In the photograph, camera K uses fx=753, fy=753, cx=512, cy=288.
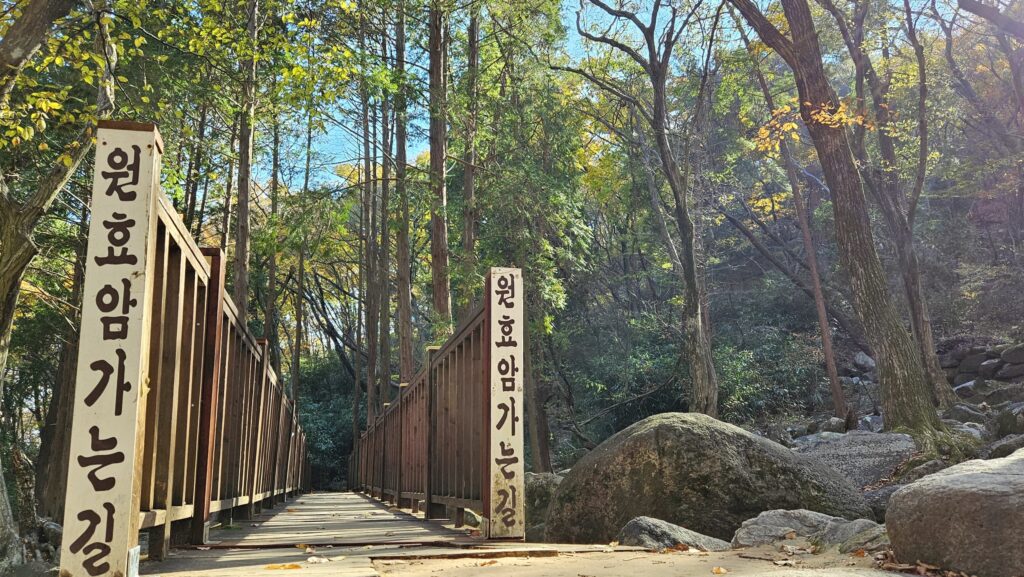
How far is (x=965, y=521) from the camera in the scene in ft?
10.6

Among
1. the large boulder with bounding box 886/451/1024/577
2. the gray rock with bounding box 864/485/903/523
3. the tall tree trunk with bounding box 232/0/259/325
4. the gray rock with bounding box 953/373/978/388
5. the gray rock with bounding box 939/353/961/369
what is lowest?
the gray rock with bounding box 864/485/903/523

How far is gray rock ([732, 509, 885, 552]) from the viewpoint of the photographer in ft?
14.3

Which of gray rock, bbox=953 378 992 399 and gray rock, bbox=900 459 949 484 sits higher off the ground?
gray rock, bbox=953 378 992 399

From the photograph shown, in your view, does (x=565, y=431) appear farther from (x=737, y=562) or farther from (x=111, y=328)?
(x=111, y=328)

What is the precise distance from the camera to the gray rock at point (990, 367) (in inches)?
933

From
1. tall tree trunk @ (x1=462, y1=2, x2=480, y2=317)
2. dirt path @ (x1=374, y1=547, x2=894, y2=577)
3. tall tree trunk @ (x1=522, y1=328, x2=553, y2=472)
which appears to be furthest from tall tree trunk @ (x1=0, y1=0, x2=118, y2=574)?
tall tree trunk @ (x1=522, y1=328, x2=553, y2=472)

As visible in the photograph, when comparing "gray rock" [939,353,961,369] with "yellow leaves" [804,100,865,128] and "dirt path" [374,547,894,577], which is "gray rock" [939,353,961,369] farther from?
"dirt path" [374,547,894,577]

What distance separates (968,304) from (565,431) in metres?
15.3

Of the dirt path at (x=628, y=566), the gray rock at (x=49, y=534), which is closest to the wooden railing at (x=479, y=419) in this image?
the dirt path at (x=628, y=566)

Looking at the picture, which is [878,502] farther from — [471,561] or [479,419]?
[471,561]

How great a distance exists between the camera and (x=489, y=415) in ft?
14.5

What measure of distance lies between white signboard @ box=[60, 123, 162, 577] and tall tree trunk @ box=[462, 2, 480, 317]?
446 inches

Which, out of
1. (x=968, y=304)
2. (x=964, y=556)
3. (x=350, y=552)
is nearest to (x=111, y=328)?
(x=350, y=552)

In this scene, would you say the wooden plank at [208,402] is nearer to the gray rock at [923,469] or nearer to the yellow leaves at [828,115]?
the gray rock at [923,469]
